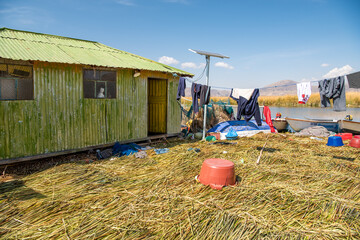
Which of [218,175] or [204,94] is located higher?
[204,94]

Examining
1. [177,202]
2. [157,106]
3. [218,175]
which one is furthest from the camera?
[157,106]

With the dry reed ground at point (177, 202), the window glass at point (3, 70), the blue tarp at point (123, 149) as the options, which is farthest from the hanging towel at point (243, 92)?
the window glass at point (3, 70)

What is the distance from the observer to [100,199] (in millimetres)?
4180

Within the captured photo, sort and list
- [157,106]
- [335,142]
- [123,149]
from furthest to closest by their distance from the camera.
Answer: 1. [157,106]
2. [335,142]
3. [123,149]

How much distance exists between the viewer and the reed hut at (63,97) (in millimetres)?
5859

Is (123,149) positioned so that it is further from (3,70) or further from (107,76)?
(3,70)

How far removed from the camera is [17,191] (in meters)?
4.54

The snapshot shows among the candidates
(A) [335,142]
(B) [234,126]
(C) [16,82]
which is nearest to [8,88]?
(C) [16,82]

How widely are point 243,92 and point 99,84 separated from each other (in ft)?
16.9

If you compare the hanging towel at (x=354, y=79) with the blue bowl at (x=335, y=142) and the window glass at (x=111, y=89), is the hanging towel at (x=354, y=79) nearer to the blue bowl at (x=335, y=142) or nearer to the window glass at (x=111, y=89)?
the blue bowl at (x=335, y=142)

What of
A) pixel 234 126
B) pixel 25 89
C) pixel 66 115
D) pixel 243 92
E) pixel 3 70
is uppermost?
pixel 3 70

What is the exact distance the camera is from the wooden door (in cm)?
1003

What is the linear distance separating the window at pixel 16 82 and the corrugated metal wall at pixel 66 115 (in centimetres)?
16

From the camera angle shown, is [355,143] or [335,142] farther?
[335,142]
